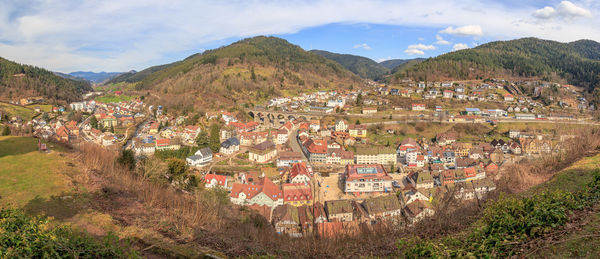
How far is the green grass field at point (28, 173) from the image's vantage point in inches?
263

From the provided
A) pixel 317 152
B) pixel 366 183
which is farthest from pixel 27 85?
pixel 366 183

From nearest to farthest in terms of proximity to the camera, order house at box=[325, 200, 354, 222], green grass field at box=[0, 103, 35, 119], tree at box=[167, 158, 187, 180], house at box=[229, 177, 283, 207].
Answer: house at box=[325, 200, 354, 222]
tree at box=[167, 158, 187, 180]
house at box=[229, 177, 283, 207]
green grass field at box=[0, 103, 35, 119]

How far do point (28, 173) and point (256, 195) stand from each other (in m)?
11.7

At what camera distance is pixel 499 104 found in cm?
5075

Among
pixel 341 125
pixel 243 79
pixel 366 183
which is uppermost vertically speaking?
pixel 243 79

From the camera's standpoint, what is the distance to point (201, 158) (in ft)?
90.9

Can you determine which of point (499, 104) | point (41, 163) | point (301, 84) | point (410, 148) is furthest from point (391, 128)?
point (301, 84)

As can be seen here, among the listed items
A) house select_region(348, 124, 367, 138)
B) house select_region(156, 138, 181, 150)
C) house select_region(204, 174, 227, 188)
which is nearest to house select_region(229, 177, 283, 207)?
house select_region(204, 174, 227, 188)

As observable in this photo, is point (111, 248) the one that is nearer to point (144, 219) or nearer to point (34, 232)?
point (34, 232)

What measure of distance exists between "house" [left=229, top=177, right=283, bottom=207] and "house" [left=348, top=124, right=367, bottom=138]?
21.7 metres

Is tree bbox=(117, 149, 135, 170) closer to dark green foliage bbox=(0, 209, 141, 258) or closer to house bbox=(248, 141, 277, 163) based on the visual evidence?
dark green foliage bbox=(0, 209, 141, 258)

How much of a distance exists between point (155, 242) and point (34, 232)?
1889mm

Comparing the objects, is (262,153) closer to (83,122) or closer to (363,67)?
(83,122)

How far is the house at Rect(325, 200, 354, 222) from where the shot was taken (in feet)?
46.6
